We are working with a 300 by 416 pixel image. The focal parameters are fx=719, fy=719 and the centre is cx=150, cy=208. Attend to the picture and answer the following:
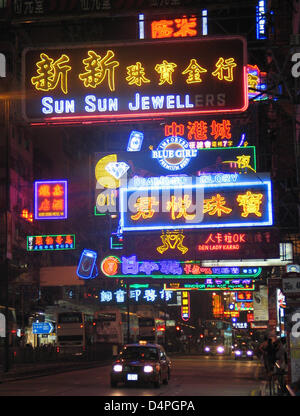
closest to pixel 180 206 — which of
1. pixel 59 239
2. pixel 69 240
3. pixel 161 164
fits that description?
A: pixel 161 164

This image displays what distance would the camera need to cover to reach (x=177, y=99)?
39.6 feet

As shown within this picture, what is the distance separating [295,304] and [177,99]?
9.56m

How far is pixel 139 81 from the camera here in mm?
12156

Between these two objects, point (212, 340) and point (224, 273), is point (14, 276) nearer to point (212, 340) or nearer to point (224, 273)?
point (224, 273)

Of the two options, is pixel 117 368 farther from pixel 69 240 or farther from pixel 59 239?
pixel 59 239

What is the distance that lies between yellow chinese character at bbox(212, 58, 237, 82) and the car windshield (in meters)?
16.8

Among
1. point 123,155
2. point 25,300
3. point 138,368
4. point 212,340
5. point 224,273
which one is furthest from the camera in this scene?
point 212,340

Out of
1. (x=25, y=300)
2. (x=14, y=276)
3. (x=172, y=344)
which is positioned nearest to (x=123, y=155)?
(x=14, y=276)

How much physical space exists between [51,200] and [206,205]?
32.1 feet

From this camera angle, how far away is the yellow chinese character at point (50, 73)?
1229 cm

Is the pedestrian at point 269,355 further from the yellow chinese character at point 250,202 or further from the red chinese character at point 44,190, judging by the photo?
the red chinese character at point 44,190

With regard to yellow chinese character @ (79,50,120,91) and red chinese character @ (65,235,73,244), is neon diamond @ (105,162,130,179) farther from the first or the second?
yellow chinese character @ (79,50,120,91)

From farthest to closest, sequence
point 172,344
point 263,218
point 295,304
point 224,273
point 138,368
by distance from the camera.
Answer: point 172,344, point 224,273, point 263,218, point 138,368, point 295,304

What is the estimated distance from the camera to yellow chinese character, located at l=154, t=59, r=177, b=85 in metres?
12.1
